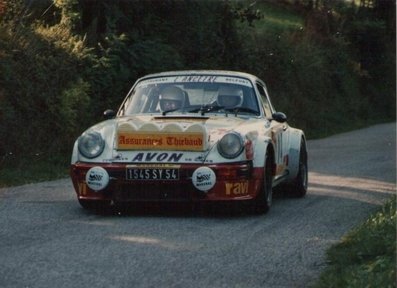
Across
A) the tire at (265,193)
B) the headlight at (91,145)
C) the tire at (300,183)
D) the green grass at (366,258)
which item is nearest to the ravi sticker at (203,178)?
the tire at (265,193)

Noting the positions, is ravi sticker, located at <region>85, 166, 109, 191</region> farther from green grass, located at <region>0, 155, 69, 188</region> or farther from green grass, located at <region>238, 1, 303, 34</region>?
green grass, located at <region>238, 1, 303, 34</region>

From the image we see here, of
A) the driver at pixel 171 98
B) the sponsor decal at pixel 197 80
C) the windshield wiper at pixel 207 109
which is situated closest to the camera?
the windshield wiper at pixel 207 109

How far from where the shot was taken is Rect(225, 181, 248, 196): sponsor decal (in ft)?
30.9

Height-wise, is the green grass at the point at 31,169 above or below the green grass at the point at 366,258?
below

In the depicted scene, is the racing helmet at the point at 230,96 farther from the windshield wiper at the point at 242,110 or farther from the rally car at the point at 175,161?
the rally car at the point at 175,161

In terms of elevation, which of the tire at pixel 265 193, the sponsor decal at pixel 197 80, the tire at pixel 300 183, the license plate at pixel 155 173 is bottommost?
the tire at pixel 300 183

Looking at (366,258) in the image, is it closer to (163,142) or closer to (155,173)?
(155,173)

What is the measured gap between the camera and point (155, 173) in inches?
366

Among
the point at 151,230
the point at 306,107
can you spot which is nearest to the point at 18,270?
the point at 151,230

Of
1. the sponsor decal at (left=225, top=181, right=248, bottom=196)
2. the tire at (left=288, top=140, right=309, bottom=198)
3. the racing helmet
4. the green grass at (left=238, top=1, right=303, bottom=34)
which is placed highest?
the racing helmet

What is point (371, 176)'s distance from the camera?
14.7 metres

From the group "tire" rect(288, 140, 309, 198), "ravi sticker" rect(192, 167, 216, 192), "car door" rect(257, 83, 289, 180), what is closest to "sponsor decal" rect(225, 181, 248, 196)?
"ravi sticker" rect(192, 167, 216, 192)

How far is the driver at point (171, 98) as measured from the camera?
10672 millimetres

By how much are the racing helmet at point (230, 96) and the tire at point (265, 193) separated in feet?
2.99
